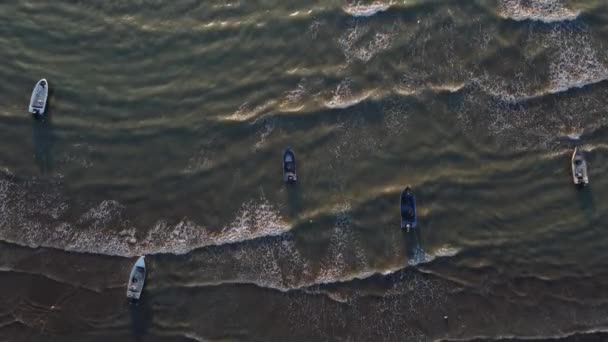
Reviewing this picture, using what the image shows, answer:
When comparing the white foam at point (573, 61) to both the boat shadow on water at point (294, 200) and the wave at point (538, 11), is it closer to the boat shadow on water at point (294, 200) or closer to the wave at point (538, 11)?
the wave at point (538, 11)

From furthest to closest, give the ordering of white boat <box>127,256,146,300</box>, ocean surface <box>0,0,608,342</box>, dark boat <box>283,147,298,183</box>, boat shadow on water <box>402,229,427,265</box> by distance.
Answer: dark boat <box>283,147,298,183</box>, boat shadow on water <box>402,229,427,265</box>, ocean surface <box>0,0,608,342</box>, white boat <box>127,256,146,300</box>

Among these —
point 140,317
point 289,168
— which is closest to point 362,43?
point 289,168

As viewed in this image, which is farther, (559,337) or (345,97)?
(345,97)

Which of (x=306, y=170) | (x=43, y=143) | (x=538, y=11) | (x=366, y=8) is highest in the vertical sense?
(x=366, y=8)

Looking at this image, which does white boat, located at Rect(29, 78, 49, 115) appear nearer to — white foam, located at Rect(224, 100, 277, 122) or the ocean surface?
the ocean surface

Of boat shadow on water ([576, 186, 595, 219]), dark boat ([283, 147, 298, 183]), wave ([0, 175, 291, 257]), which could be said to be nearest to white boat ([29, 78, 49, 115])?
wave ([0, 175, 291, 257])

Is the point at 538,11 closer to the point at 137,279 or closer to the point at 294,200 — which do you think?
the point at 294,200

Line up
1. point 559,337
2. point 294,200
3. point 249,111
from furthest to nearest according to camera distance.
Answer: point 249,111 < point 294,200 < point 559,337

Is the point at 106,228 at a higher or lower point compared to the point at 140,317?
higher

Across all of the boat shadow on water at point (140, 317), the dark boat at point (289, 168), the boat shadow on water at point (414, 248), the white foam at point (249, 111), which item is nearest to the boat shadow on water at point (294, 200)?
the dark boat at point (289, 168)
